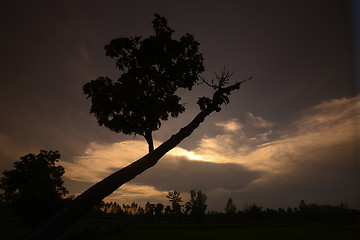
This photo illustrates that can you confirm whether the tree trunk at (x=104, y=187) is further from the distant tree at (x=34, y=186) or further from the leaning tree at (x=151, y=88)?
the distant tree at (x=34, y=186)

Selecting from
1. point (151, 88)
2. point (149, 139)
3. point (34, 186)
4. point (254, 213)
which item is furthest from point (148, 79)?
point (254, 213)

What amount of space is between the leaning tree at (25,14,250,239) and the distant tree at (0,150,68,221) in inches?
1206

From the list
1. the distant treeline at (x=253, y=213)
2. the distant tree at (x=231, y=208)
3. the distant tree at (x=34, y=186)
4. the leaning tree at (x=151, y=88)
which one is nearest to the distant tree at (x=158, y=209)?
the distant treeline at (x=253, y=213)

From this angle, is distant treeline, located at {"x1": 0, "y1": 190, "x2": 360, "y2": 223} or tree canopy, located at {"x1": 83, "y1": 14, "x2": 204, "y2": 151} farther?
distant treeline, located at {"x1": 0, "y1": 190, "x2": 360, "y2": 223}

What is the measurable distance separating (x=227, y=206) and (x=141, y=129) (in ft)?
515

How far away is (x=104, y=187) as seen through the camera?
659 cm

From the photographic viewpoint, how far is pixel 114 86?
8719mm

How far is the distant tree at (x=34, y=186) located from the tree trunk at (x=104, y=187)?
31987 mm

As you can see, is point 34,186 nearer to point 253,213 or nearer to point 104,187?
point 104,187

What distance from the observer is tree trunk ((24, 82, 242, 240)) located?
17.7 feet

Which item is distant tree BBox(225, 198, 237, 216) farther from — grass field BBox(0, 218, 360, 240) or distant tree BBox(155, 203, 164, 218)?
grass field BBox(0, 218, 360, 240)

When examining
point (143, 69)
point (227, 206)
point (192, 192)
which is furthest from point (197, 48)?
point (227, 206)

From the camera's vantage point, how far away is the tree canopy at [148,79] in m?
9.28

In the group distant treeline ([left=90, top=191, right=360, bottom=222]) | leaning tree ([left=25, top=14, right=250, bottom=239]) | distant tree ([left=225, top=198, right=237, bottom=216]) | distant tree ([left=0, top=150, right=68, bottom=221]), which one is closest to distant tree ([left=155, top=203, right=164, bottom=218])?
distant treeline ([left=90, top=191, right=360, bottom=222])
